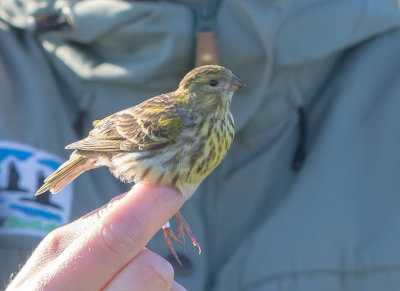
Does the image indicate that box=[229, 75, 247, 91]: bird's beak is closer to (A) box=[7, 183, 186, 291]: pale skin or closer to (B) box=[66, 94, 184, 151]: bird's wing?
(B) box=[66, 94, 184, 151]: bird's wing

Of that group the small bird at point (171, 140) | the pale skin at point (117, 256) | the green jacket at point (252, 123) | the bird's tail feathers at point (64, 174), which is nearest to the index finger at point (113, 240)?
the pale skin at point (117, 256)

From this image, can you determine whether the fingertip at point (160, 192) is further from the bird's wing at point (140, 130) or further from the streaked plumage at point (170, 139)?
the bird's wing at point (140, 130)

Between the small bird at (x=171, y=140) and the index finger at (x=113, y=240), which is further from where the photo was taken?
the small bird at (x=171, y=140)

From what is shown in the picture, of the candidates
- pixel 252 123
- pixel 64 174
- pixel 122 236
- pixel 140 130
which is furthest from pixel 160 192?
pixel 252 123

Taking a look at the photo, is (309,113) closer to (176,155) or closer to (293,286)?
(293,286)

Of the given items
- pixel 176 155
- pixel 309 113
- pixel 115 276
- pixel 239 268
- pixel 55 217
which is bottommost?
pixel 239 268

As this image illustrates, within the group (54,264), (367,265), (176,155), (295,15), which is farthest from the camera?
(295,15)

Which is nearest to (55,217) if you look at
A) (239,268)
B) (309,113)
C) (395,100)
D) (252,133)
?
(239,268)
